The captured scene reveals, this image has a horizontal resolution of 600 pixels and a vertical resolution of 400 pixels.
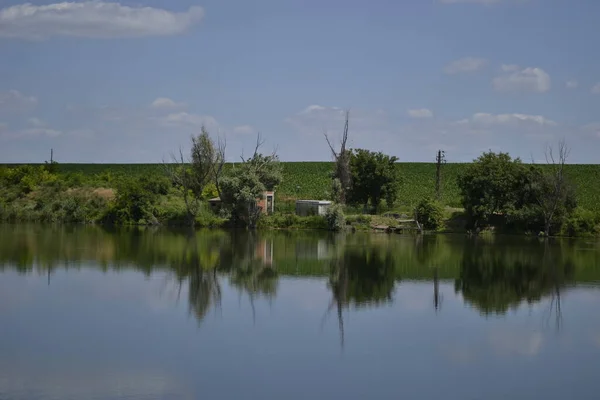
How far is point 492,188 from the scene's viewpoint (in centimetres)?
5956

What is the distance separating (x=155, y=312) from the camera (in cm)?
2294

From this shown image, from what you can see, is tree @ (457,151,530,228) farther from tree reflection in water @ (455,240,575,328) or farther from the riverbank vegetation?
Answer: tree reflection in water @ (455,240,575,328)

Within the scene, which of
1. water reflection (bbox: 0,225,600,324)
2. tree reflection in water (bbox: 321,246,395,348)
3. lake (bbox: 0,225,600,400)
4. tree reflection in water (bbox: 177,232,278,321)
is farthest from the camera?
water reflection (bbox: 0,225,600,324)

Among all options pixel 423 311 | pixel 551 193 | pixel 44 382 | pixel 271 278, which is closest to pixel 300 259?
pixel 271 278

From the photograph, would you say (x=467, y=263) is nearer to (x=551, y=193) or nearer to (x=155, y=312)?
(x=155, y=312)

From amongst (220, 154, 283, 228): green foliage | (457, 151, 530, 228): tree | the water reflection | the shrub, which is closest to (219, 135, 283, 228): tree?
(220, 154, 283, 228): green foliage

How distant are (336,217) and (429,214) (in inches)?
292

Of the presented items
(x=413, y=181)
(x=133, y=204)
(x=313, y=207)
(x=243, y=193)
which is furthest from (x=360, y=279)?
(x=413, y=181)

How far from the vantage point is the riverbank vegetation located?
59.6 meters

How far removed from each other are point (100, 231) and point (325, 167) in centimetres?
5074

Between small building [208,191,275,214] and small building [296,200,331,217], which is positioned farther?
small building [208,191,275,214]

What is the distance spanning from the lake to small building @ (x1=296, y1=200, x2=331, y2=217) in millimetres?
22403

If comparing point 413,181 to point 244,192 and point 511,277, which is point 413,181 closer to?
point 244,192

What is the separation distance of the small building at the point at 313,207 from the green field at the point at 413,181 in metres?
7.02
